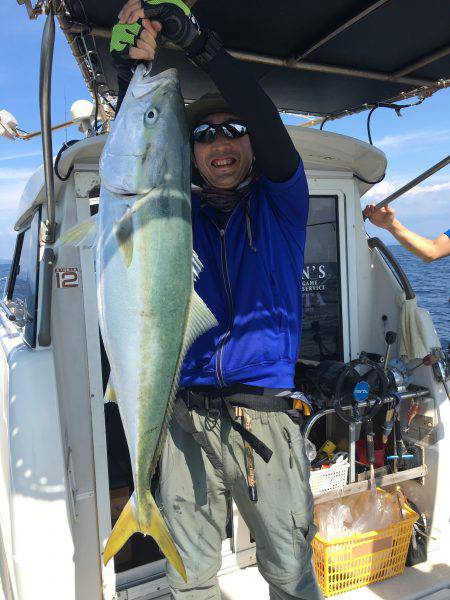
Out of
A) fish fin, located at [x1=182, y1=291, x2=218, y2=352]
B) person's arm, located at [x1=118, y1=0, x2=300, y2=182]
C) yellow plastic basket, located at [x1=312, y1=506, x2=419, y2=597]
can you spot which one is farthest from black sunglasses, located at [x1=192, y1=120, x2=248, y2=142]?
yellow plastic basket, located at [x1=312, y1=506, x2=419, y2=597]

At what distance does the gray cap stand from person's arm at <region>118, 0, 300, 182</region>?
1.08 feet

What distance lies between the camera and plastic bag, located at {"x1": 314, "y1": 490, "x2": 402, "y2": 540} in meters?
3.24

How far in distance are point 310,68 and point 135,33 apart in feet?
Answer: 6.56

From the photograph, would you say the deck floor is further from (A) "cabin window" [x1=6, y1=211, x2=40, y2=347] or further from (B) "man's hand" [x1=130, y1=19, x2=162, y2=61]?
(B) "man's hand" [x1=130, y1=19, x2=162, y2=61]

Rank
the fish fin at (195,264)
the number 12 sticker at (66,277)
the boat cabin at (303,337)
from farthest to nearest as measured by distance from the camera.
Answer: the number 12 sticker at (66,277)
the boat cabin at (303,337)
the fish fin at (195,264)

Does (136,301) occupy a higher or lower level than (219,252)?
lower

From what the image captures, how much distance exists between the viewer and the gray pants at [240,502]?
81.8 inches

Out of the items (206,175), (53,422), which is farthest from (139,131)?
(53,422)

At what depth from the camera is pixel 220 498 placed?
7.09 feet

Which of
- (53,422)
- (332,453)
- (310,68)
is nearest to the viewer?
(53,422)

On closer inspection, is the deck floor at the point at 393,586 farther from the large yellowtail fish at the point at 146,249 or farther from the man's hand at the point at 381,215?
the man's hand at the point at 381,215

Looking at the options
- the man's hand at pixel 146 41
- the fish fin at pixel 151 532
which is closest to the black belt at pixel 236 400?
the fish fin at pixel 151 532

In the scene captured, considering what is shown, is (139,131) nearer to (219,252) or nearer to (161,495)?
(219,252)

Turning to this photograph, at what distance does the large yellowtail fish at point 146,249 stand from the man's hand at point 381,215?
72.7 inches
